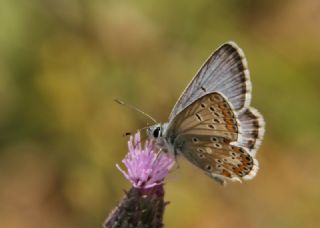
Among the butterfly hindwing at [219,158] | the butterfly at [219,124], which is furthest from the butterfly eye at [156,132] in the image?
the butterfly hindwing at [219,158]

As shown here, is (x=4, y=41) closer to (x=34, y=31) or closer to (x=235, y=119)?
(x=34, y=31)

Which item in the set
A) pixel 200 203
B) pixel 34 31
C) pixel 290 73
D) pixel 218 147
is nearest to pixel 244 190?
pixel 200 203

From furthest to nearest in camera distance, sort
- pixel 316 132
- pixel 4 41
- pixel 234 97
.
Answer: pixel 316 132, pixel 4 41, pixel 234 97

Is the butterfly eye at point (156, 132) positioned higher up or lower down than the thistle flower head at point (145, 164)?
higher up

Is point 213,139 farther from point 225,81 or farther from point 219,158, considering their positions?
point 225,81

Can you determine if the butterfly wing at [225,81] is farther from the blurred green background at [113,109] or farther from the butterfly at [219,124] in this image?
the blurred green background at [113,109]

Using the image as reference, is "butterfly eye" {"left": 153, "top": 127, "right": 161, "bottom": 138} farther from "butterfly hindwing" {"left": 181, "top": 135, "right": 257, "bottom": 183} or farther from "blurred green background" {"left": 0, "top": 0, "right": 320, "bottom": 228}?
"blurred green background" {"left": 0, "top": 0, "right": 320, "bottom": 228}

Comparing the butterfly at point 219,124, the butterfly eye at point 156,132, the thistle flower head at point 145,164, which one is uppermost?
the butterfly at point 219,124
